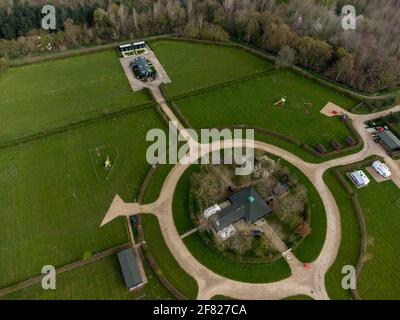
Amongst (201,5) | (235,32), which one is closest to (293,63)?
(235,32)

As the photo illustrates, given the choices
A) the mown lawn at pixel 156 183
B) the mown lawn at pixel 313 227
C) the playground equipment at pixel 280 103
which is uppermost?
the playground equipment at pixel 280 103

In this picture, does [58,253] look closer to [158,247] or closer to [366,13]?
[158,247]

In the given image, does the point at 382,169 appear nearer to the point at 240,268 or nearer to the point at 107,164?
the point at 240,268

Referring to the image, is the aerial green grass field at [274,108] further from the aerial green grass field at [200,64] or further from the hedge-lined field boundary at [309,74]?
the aerial green grass field at [200,64]

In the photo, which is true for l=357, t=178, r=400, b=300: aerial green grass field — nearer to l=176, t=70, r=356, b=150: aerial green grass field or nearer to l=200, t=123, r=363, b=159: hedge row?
l=200, t=123, r=363, b=159: hedge row

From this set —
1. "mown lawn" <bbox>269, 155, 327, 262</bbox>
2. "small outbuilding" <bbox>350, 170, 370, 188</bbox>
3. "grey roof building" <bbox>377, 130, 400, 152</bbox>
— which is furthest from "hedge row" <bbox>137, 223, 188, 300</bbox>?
"grey roof building" <bbox>377, 130, 400, 152</bbox>

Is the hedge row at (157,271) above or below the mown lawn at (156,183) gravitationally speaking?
below

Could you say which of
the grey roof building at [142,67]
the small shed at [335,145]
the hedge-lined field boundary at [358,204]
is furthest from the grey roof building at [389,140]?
the grey roof building at [142,67]
